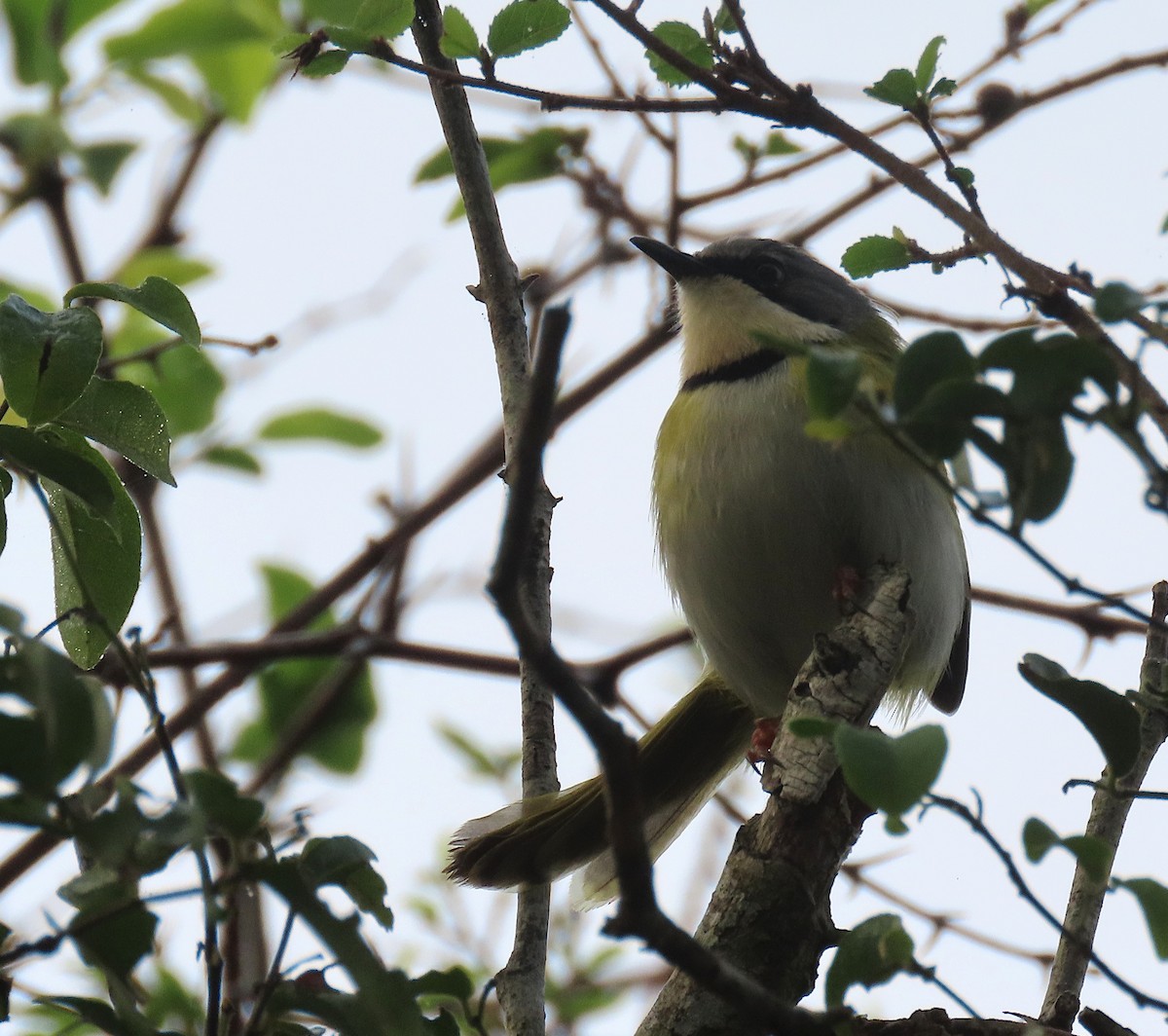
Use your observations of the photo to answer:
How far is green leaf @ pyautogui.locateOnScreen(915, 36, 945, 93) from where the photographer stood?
Result: 238cm

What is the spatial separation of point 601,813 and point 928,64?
7.11ft

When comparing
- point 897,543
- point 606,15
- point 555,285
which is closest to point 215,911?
point 606,15

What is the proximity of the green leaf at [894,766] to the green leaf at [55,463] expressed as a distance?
1.06 m

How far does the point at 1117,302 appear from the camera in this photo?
152 cm

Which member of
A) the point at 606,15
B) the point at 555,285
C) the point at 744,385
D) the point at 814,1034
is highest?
the point at 555,285

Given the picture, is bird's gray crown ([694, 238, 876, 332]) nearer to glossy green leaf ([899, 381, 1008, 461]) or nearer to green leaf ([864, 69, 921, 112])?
green leaf ([864, 69, 921, 112])

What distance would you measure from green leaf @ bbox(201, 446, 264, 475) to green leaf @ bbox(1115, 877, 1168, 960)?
312 centimetres

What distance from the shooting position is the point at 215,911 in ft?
5.00

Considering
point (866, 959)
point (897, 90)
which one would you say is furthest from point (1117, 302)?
point (897, 90)

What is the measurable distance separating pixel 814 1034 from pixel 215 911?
72 cm

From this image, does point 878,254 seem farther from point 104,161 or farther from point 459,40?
point 104,161

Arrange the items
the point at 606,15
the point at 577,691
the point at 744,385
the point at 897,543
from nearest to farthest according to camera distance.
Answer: the point at 577,691 → the point at 606,15 → the point at 897,543 → the point at 744,385

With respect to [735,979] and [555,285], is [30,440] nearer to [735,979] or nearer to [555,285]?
[735,979]

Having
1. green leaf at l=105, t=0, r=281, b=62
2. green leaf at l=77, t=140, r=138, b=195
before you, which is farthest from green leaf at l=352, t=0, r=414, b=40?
green leaf at l=77, t=140, r=138, b=195
